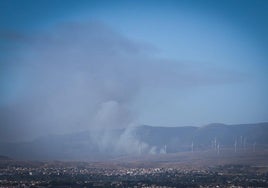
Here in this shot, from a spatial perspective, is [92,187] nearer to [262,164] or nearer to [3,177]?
[3,177]

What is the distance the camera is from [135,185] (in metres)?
111

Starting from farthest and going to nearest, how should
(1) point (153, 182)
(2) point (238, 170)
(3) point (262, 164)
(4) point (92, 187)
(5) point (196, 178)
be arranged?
(3) point (262, 164)
(2) point (238, 170)
(5) point (196, 178)
(1) point (153, 182)
(4) point (92, 187)

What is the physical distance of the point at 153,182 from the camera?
119688 millimetres

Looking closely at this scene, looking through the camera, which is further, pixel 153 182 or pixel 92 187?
pixel 153 182

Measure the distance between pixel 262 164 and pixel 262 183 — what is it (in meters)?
77.4

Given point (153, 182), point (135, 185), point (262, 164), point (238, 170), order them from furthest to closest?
point (262, 164), point (238, 170), point (153, 182), point (135, 185)

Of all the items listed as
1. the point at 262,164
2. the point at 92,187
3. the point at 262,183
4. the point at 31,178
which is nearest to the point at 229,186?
the point at 262,183

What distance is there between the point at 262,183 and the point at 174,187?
26.9m

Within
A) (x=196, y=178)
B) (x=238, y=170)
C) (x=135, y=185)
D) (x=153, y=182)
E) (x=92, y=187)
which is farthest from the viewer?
(x=238, y=170)

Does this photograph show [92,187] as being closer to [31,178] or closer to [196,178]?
[31,178]

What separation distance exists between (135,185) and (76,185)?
1398 centimetres

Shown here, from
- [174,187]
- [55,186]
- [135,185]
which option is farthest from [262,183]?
[55,186]

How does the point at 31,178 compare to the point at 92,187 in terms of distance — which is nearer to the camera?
the point at 92,187

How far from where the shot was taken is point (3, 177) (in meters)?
123
